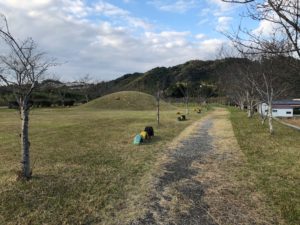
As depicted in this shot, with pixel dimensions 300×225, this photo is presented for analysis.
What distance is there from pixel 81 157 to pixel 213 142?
7118 mm

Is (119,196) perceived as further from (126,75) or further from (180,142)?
(126,75)

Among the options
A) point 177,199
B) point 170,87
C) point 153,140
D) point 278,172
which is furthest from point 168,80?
point 177,199

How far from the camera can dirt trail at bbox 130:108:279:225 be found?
19.1 feet

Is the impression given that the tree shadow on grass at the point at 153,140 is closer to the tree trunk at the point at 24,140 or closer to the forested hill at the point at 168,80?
the tree trunk at the point at 24,140

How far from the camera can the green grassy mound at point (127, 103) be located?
215ft

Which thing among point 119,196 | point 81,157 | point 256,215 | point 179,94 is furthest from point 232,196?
point 179,94

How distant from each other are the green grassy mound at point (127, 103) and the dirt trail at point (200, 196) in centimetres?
5285

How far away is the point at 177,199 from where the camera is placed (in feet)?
22.6

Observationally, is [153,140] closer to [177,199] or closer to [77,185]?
[77,185]

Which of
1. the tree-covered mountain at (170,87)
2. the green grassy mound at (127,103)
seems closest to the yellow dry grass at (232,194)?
the tree-covered mountain at (170,87)

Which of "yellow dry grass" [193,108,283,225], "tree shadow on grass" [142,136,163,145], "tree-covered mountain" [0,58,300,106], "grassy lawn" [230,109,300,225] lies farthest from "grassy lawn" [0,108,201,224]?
"tree-covered mountain" [0,58,300,106]

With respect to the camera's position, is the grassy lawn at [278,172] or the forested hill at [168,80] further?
the forested hill at [168,80]

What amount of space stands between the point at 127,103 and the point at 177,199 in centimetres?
6100

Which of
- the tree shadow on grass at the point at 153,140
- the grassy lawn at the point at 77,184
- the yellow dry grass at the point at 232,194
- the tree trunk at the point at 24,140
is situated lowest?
the yellow dry grass at the point at 232,194
